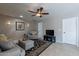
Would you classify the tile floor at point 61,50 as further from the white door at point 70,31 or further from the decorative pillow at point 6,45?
the decorative pillow at point 6,45

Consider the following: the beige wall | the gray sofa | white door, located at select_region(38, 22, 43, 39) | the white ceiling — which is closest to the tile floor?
white door, located at select_region(38, 22, 43, 39)

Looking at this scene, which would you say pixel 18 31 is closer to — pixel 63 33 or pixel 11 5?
pixel 11 5

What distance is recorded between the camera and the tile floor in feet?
6.94

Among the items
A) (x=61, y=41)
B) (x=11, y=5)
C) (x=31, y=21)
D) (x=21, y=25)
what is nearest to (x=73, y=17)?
(x=61, y=41)

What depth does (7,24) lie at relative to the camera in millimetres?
2203

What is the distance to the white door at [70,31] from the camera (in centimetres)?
Answer: 227

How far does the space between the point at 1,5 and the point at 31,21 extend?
0.80 m

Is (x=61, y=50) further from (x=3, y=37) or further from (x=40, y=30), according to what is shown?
(x=3, y=37)

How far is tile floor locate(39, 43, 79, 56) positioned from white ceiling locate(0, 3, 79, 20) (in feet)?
2.62

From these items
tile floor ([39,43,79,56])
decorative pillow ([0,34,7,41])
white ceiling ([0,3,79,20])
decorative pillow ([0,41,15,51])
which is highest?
white ceiling ([0,3,79,20])

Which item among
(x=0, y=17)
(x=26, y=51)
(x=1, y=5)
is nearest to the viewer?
(x=1, y=5)

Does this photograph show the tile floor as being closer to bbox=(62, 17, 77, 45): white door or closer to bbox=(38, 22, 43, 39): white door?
bbox=(62, 17, 77, 45): white door

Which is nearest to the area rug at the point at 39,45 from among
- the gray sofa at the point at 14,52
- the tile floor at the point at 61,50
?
the tile floor at the point at 61,50

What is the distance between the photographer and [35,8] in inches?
81.4
